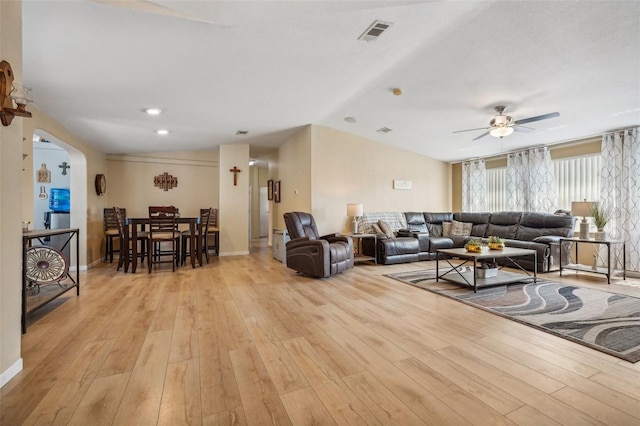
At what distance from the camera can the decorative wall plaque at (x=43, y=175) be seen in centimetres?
535

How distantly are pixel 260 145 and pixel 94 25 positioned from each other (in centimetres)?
505

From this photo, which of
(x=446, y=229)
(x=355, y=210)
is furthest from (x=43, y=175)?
(x=446, y=229)

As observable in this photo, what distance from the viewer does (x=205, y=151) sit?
7.27 m

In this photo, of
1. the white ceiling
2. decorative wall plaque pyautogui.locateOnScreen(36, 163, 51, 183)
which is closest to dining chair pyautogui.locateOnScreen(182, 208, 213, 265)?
the white ceiling

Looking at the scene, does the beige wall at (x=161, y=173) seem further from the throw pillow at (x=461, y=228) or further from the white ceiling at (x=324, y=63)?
the throw pillow at (x=461, y=228)

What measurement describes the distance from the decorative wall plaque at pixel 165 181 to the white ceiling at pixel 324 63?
183 cm

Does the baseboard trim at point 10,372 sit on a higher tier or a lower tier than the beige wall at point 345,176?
lower

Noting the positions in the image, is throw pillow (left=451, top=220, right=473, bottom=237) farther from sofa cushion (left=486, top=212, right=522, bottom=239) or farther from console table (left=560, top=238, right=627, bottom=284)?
console table (left=560, top=238, right=627, bottom=284)

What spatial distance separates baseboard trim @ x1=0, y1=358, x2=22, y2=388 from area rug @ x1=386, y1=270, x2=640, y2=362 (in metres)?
3.76

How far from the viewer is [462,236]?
6336 millimetres

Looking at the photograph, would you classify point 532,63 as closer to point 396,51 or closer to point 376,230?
point 396,51

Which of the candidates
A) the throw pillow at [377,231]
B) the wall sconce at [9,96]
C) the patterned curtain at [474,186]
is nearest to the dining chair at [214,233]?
the throw pillow at [377,231]

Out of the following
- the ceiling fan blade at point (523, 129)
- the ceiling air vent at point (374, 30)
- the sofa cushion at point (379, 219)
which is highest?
the ceiling air vent at point (374, 30)

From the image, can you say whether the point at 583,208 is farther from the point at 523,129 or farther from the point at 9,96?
the point at 9,96
